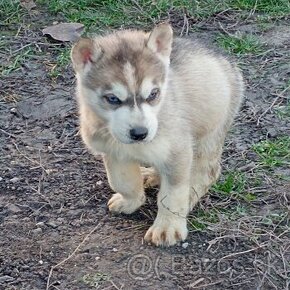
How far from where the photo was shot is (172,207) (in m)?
4.55

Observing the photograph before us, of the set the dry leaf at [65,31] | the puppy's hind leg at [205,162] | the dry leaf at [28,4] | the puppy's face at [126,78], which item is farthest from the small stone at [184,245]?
the dry leaf at [28,4]

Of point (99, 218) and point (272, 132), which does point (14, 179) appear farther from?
point (272, 132)

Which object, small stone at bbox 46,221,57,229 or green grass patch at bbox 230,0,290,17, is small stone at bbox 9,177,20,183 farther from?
green grass patch at bbox 230,0,290,17

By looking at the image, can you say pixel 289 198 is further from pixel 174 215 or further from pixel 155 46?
pixel 155 46

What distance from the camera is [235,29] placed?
718cm

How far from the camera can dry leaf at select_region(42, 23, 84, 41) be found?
22.8 ft

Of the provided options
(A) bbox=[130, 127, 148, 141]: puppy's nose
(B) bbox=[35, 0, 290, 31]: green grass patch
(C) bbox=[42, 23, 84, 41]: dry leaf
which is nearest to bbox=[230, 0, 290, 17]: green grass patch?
(B) bbox=[35, 0, 290, 31]: green grass patch

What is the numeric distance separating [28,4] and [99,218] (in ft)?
10.8

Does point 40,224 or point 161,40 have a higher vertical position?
point 161,40

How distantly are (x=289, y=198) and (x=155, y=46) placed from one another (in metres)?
1.25

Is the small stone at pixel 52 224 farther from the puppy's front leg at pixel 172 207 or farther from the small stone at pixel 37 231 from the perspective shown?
the puppy's front leg at pixel 172 207

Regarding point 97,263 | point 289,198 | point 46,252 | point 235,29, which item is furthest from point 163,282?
point 235,29

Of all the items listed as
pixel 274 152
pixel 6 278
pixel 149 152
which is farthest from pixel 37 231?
pixel 274 152

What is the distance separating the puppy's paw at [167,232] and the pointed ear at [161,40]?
0.89 meters
